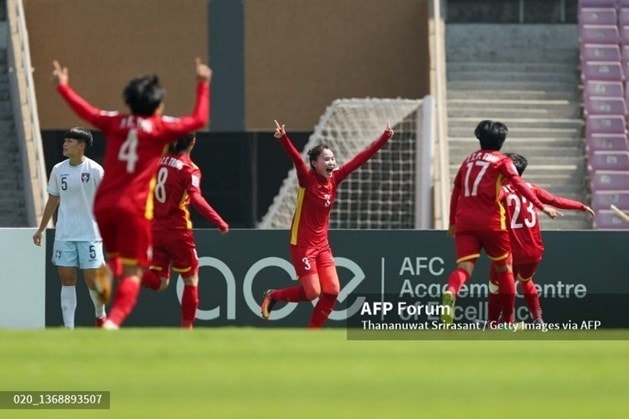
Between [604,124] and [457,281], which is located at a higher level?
[604,124]

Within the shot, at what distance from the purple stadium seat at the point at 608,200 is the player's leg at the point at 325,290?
10141 millimetres

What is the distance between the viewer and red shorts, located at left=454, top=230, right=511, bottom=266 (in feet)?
46.8

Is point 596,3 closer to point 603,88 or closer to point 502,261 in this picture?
point 603,88

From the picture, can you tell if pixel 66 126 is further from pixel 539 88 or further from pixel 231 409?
pixel 231 409

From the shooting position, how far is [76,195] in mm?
15266

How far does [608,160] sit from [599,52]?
2358 mm

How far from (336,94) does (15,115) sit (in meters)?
5.38

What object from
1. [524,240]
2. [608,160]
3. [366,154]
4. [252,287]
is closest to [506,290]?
[524,240]

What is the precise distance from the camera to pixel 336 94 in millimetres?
27281

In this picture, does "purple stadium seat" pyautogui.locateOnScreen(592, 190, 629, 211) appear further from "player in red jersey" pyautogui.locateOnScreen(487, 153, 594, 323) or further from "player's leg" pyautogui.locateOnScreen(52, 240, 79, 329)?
"player's leg" pyautogui.locateOnScreen(52, 240, 79, 329)

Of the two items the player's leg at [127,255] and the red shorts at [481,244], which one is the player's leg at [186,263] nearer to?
the red shorts at [481,244]

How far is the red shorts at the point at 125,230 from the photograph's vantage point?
398 inches

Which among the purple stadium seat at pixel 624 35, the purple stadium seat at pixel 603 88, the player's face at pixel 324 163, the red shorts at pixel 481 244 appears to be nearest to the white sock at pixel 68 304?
the player's face at pixel 324 163

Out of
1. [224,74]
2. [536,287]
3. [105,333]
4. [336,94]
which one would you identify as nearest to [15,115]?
[224,74]
